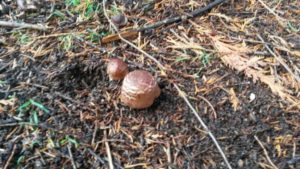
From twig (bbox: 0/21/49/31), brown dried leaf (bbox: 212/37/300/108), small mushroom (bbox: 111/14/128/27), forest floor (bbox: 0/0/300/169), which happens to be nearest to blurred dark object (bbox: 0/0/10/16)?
forest floor (bbox: 0/0/300/169)

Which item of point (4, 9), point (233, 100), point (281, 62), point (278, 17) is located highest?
point (4, 9)

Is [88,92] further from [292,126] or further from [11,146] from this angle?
[292,126]

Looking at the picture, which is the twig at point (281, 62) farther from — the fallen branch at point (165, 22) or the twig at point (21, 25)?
the twig at point (21, 25)

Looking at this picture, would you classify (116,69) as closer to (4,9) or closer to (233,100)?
(233,100)

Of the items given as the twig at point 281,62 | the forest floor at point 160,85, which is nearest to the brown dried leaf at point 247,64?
the forest floor at point 160,85

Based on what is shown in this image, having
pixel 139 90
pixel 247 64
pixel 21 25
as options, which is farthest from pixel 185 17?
pixel 21 25

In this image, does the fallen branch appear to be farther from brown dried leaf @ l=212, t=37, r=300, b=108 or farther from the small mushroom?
brown dried leaf @ l=212, t=37, r=300, b=108
